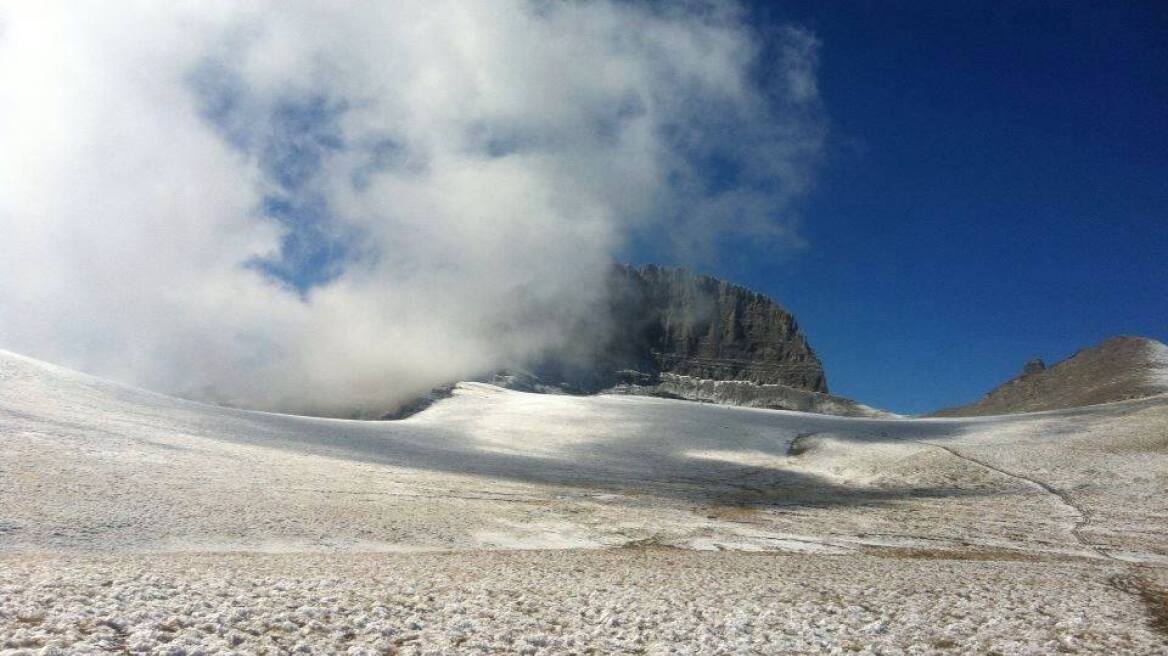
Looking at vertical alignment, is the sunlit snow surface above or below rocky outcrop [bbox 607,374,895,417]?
below

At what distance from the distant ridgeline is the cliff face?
176 millimetres

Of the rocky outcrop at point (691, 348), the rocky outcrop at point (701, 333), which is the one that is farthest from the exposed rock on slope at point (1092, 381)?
the rocky outcrop at point (701, 333)

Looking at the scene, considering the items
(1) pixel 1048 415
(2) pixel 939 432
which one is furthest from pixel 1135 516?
(1) pixel 1048 415

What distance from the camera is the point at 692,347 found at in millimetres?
126062

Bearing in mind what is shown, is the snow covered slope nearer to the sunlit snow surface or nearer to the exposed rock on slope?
the sunlit snow surface

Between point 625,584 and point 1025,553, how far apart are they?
36.9 feet

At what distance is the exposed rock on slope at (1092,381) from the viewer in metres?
61.0

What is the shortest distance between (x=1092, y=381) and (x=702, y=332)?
2452 inches

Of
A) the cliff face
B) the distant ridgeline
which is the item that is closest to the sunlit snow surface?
the distant ridgeline

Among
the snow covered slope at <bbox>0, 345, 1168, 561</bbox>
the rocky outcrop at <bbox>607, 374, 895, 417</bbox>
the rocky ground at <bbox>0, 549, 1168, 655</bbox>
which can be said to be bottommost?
the rocky ground at <bbox>0, 549, 1168, 655</bbox>

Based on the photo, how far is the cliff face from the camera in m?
122

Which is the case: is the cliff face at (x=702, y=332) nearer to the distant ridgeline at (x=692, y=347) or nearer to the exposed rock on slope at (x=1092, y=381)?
the distant ridgeline at (x=692, y=347)

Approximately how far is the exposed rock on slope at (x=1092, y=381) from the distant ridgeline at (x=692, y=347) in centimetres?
2150

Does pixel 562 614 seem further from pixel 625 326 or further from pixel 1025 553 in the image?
pixel 625 326
